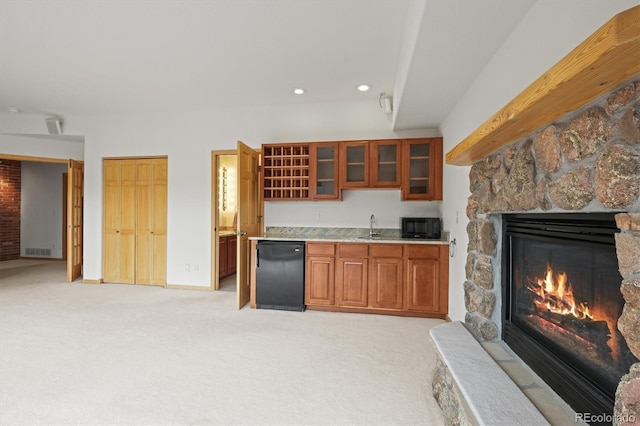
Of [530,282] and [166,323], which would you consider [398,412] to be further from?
[166,323]

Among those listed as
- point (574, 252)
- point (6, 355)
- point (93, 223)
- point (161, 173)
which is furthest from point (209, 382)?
point (93, 223)

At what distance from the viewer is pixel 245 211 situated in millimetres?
3941

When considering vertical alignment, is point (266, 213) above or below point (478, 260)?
above

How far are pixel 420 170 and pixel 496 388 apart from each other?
2.95 metres

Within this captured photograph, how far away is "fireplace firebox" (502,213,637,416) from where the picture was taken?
44.1 inches

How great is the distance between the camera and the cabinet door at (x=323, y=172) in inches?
160

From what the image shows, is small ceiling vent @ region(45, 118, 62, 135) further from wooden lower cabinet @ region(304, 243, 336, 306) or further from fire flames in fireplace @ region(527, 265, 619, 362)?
fire flames in fireplace @ region(527, 265, 619, 362)

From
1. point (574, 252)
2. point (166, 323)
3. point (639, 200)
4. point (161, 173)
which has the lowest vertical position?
point (166, 323)

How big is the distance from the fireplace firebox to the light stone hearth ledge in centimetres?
6

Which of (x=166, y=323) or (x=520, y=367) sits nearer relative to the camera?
(x=520, y=367)

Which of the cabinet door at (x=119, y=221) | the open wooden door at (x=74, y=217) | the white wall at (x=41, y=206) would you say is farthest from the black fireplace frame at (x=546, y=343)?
the white wall at (x=41, y=206)

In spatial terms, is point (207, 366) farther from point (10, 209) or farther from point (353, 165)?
point (10, 209)

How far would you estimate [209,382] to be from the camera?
6.98 ft

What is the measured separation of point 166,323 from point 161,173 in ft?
8.62
